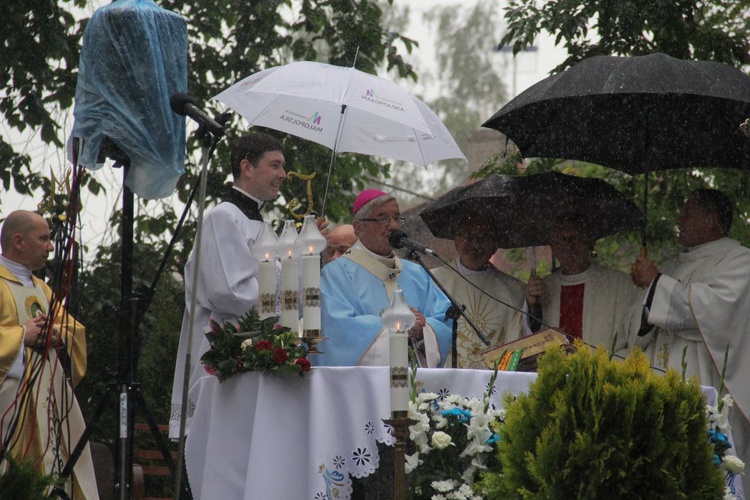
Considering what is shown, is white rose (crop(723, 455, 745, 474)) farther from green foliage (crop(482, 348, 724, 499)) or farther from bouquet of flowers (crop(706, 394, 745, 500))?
green foliage (crop(482, 348, 724, 499))

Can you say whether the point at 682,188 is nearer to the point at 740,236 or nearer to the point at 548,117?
the point at 740,236

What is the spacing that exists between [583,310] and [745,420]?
3.96 feet

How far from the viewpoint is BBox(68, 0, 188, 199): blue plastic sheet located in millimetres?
5305

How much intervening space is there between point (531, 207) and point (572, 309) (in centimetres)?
72

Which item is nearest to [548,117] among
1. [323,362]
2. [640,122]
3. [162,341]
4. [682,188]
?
[640,122]

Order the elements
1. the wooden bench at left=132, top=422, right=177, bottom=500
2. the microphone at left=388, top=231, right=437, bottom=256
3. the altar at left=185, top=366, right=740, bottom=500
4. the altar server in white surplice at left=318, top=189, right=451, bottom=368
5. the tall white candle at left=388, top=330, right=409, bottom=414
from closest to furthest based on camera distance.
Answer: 1. the tall white candle at left=388, top=330, right=409, bottom=414
2. the altar at left=185, top=366, right=740, bottom=500
3. the microphone at left=388, top=231, right=437, bottom=256
4. the altar server in white surplice at left=318, top=189, right=451, bottom=368
5. the wooden bench at left=132, top=422, right=177, bottom=500

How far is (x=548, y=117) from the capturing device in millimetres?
7535

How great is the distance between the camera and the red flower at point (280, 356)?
17.0 feet

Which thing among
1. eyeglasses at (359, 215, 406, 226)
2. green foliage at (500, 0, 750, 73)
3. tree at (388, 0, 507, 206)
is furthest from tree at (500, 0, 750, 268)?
tree at (388, 0, 507, 206)

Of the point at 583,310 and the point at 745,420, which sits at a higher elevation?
the point at 583,310

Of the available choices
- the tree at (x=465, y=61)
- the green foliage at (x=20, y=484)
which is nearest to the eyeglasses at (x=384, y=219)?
the green foliage at (x=20, y=484)

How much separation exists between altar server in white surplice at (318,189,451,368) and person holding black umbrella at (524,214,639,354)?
1078 mm

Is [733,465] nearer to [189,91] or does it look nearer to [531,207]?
[531,207]

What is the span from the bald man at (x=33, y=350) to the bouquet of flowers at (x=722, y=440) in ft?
12.2
